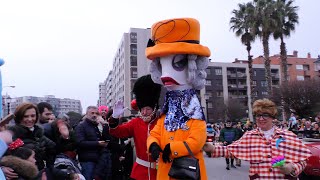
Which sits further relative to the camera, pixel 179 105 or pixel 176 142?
pixel 179 105

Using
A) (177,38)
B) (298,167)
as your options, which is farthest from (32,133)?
(298,167)

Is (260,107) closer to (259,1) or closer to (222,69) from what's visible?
(259,1)

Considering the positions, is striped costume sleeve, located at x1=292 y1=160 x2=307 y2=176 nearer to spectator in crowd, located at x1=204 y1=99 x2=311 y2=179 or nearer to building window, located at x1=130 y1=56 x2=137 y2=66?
spectator in crowd, located at x1=204 y1=99 x2=311 y2=179

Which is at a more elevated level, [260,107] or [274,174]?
[260,107]

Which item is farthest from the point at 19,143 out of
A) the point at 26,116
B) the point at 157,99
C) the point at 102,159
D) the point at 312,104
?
the point at 312,104

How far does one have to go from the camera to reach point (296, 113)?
101 feet

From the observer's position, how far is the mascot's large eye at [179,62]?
11.1ft

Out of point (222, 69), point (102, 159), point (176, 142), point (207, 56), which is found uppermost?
point (222, 69)

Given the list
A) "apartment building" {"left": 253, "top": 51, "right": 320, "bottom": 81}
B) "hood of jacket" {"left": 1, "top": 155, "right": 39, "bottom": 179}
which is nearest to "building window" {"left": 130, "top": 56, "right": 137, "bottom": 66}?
"apartment building" {"left": 253, "top": 51, "right": 320, "bottom": 81}

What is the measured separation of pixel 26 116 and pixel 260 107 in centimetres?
249

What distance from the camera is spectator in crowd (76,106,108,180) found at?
514cm

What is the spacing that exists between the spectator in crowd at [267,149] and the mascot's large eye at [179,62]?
797 millimetres

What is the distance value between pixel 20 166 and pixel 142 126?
1.63m

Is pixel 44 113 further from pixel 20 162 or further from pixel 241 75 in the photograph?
pixel 241 75
